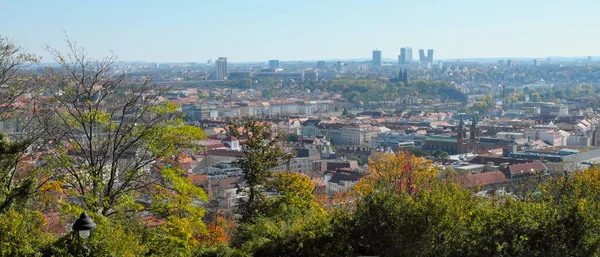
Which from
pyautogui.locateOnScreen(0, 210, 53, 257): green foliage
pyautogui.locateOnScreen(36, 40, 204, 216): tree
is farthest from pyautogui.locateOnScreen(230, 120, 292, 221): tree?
pyautogui.locateOnScreen(0, 210, 53, 257): green foliage

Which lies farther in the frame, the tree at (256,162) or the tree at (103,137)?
the tree at (256,162)

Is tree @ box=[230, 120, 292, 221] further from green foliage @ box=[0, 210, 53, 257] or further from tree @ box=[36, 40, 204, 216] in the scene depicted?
green foliage @ box=[0, 210, 53, 257]

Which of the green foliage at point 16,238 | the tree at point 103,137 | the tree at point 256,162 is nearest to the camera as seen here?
the green foliage at point 16,238

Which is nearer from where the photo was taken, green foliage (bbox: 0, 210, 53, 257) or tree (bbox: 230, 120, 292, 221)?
green foliage (bbox: 0, 210, 53, 257)

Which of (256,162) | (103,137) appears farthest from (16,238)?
(256,162)

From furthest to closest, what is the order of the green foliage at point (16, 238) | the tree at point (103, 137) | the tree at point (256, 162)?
the tree at point (256, 162) < the tree at point (103, 137) < the green foliage at point (16, 238)

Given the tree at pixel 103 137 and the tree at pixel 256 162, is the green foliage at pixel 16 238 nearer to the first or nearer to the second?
the tree at pixel 103 137

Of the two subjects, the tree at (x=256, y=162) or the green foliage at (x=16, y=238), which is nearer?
the green foliage at (x=16, y=238)

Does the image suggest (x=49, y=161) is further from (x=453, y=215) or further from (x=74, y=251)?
(x=453, y=215)

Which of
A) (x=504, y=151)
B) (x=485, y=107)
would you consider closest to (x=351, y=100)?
(x=485, y=107)

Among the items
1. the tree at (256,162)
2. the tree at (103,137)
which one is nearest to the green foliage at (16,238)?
the tree at (103,137)
